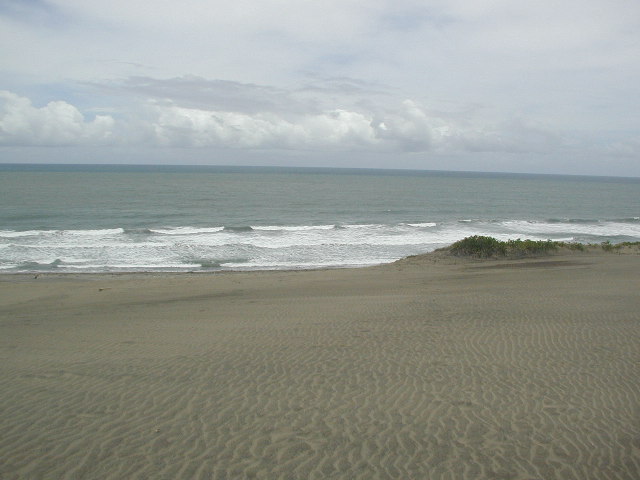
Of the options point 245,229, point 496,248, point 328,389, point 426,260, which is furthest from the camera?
point 245,229

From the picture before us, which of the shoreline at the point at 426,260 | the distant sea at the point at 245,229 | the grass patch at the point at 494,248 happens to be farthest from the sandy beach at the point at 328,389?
the distant sea at the point at 245,229

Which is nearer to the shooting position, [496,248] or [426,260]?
[426,260]

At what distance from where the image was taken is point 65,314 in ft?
42.4

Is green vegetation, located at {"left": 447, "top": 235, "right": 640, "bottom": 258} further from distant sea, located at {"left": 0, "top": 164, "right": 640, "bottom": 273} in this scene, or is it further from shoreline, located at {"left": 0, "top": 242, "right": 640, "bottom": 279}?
distant sea, located at {"left": 0, "top": 164, "right": 640, "bottom": 273}

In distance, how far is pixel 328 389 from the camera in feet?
23.0

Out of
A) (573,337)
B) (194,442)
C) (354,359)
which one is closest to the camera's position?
(194,442)

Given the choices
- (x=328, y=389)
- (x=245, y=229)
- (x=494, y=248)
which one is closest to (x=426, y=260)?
(x=494, y=248)

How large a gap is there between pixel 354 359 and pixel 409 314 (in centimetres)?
383

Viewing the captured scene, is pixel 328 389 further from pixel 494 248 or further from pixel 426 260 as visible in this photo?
pixel 494 248

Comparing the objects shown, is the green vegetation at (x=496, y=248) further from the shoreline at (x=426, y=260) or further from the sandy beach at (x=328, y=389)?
the sandy beach at (x=328, y=389)

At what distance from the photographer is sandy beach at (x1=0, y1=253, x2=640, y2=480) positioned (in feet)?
16.8

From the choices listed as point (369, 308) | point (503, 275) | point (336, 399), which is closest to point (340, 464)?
point (336, 399)

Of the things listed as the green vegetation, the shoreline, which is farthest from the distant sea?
the green vegetation

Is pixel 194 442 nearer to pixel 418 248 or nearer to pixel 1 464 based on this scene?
pixel 1 464
